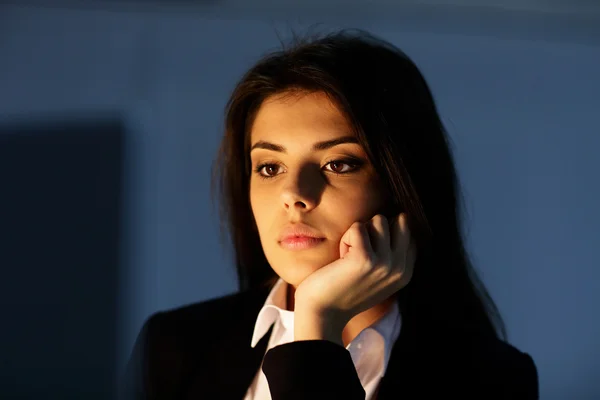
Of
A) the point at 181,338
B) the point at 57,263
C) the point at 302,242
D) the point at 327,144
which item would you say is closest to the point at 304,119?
the point at 327,144

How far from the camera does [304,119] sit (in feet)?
2.58

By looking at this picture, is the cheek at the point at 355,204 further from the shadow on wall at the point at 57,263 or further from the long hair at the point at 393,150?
the shadow on wall at the point at 57,263

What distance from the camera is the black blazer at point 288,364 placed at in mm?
726

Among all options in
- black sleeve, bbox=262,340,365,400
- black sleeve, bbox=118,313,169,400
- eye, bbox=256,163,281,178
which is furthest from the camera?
black sleeve, bbox=118,313,169,400

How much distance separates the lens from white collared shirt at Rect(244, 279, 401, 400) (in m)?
0.83

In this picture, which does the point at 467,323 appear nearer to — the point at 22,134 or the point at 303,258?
the point at 303,258

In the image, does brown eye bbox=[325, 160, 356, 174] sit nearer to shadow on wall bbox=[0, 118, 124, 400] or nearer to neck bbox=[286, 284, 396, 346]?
neck bbox=[286, 284, 396, 346]

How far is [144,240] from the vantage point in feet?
3.38

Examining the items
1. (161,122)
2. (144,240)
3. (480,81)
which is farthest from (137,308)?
(480,81)

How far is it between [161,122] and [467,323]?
1.84 ft

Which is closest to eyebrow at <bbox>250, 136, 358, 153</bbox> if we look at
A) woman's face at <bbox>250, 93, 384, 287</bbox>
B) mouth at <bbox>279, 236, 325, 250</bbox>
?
woman's face at <bbox>250, 93, 384, 287</bbox>

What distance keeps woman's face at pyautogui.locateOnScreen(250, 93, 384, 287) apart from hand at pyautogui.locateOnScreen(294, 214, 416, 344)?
0.07 feet

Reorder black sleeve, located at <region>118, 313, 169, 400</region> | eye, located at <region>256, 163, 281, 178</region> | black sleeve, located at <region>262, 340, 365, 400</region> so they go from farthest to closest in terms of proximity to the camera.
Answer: black sleeve, located at <region>118, 313, 169, 400</region>
eye, located at <region>256, 163, 281, 178</region>
black sleeve, located at <region>262, 340, 365, 400</region>

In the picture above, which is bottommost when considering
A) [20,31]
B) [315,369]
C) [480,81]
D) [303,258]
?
[315,369]
